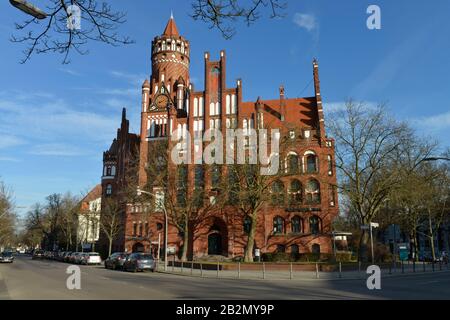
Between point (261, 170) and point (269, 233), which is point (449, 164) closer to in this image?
point (269, 233)

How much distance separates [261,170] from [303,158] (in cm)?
1346

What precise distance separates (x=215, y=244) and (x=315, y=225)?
11.9m

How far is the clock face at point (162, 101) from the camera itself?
53.7 meters

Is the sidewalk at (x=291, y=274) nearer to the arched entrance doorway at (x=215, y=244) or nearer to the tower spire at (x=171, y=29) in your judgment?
the arched entrance doorway at (x=215, y=244)

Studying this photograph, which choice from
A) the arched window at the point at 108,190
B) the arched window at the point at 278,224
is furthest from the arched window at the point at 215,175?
the arched window at the point at 108,190

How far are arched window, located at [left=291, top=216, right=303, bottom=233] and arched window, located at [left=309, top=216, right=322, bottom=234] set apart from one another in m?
1.12

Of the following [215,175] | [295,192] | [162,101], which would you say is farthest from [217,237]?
[162,101]

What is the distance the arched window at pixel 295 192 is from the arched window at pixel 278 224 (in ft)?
17.0

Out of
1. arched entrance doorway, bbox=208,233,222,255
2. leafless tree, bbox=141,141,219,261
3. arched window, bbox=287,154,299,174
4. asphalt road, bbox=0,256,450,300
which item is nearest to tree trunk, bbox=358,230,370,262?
arched window, bbox=287,154,299,174

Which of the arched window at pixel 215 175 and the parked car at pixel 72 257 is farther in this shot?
the parked car at pixel 72 257

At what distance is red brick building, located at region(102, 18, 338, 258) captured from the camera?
147 feet

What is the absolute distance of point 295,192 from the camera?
1613 inches

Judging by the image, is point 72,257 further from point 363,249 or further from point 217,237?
point 363,249
